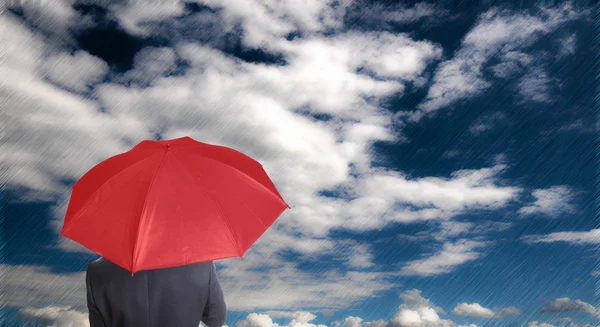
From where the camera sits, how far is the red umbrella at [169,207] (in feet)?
10.2

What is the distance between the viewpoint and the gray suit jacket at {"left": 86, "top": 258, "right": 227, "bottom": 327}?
307 centimetres

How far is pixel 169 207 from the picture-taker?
3.24 meters

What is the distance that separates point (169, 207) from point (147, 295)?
513 mm

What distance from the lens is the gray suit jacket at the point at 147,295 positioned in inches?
121

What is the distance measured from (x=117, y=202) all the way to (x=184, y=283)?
2.26ft

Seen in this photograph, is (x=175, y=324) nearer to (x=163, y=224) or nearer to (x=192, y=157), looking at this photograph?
(x=163, y=224)

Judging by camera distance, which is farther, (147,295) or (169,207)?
(169,207)

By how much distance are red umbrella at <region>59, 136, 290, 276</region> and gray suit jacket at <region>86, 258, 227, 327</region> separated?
0.41ft

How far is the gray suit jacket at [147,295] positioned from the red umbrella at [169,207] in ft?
0.41

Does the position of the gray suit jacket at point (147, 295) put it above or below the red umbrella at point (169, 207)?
below

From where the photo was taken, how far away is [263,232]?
3.48 m

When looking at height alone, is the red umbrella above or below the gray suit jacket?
above

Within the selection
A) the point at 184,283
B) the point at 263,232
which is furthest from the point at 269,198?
the point at 184,283

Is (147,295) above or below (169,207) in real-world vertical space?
below
